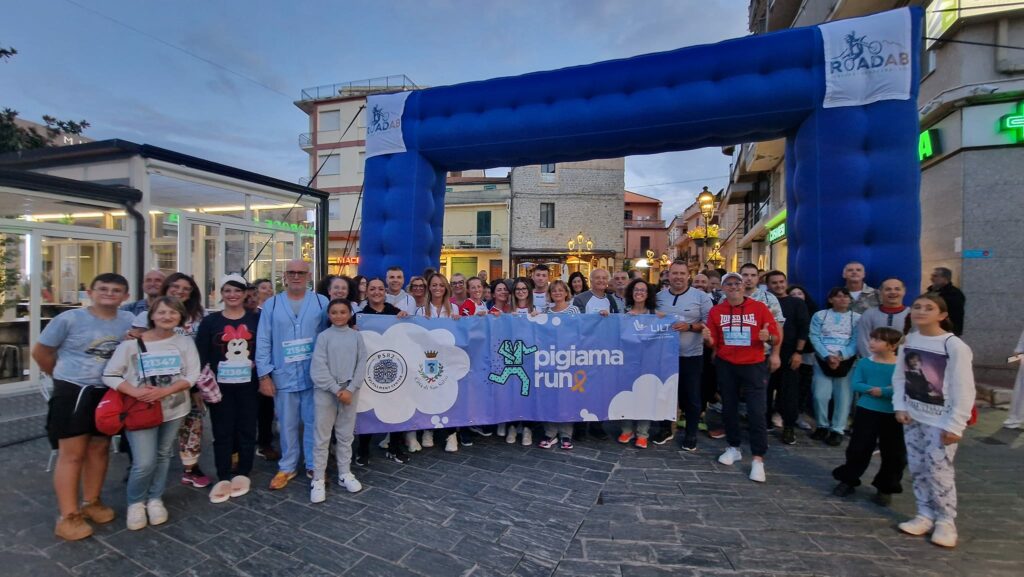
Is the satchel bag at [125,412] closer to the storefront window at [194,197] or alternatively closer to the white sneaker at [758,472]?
Result: the white sneaker at [758,472]

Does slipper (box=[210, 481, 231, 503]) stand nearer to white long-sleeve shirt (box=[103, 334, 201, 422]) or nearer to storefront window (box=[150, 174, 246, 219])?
white long-sleeve shirt (box=[103, 334, 201, 422])

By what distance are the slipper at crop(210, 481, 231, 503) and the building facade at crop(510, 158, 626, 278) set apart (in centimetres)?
2919

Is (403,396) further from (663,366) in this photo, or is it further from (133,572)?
(663,366)

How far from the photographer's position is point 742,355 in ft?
13.4

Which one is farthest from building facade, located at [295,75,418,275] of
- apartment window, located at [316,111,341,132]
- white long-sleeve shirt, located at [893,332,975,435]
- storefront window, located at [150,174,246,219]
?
white long-sleeve shirt, located at [893,332,975,435]

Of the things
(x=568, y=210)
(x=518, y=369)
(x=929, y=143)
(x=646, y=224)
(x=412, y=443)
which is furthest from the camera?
(x=646, y=224)

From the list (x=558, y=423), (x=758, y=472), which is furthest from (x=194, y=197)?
(x=758, y=472)

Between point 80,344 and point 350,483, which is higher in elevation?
point 80,344

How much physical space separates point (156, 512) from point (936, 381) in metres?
5.25

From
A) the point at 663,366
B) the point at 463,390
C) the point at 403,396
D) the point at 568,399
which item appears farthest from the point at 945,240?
the point at 403,396

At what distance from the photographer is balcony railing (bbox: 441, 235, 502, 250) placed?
108 feet

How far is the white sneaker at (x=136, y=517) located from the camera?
120 inches

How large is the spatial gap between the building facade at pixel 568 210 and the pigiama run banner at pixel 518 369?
27.8 meters

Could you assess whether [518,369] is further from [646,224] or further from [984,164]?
[646,224]
